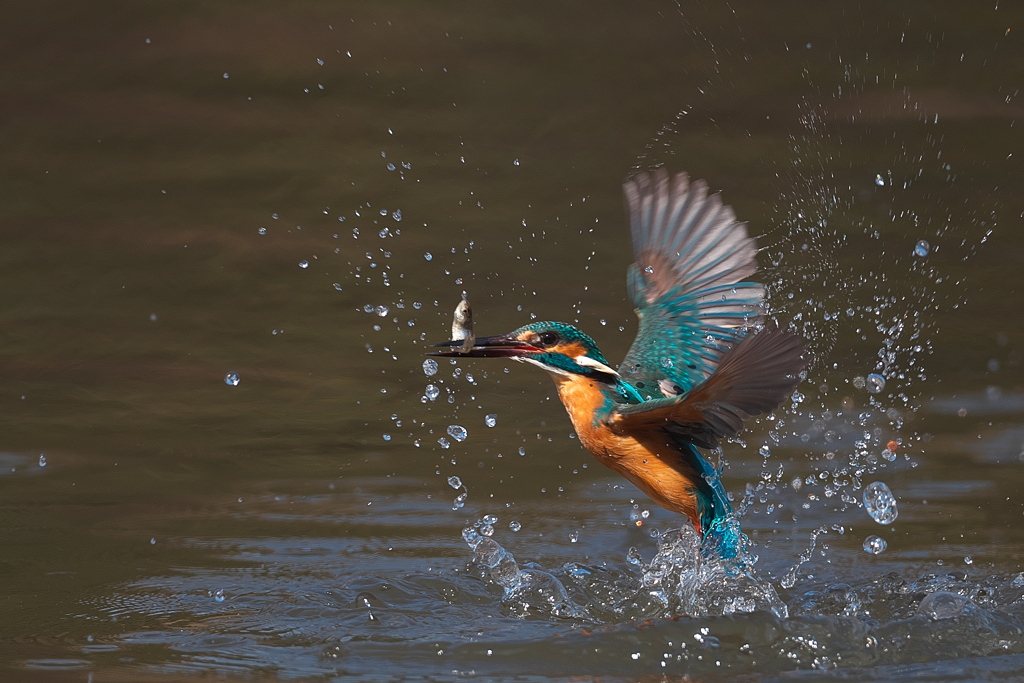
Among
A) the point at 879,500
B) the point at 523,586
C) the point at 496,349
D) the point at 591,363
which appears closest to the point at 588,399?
the point at 591,363

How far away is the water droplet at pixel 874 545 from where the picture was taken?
12.2 ft

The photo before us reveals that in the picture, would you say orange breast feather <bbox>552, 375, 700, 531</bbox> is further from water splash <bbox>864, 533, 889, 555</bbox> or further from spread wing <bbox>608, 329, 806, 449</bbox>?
water splash <bbox>864, 533, 889, 555</bbox>

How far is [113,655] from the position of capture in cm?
306

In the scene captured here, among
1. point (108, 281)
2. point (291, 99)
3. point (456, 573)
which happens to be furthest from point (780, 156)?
point (456, 573)

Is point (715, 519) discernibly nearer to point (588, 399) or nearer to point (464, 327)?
point (588, 399)

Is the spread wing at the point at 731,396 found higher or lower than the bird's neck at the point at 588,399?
lower

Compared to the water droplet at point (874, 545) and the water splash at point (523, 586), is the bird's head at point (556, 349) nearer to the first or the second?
the water splash at point (523, 586)

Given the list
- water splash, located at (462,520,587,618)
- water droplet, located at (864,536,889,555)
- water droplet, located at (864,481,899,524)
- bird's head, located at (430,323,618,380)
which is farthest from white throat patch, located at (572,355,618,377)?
water droplet, located at (864,536,889,555)

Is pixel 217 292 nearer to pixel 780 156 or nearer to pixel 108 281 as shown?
pixel 108 281

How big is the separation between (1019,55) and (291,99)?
181 inches

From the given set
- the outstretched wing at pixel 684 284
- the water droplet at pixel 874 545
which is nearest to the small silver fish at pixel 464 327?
the outstretched wing at pixel 684 284

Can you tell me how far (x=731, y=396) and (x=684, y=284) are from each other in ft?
2.82

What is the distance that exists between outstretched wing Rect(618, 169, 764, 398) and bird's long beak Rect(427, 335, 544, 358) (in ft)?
1.52

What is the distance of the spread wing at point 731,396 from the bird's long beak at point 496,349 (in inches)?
11.1
